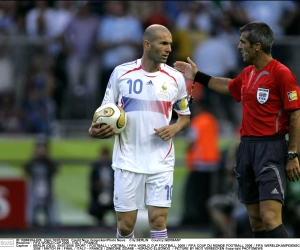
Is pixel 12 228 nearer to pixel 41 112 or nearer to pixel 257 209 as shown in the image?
pixel 41 112

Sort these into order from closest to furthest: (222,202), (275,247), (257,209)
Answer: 1. (275,247)
2. (257,209)
3. (222,202)

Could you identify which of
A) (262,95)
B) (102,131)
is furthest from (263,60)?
(102,131)

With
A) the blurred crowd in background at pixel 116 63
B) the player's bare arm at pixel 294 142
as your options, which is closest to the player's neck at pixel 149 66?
the player's bare arm at pixel 294 142

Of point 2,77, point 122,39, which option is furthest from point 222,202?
point 2,77

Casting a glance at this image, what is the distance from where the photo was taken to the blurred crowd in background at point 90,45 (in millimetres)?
14383

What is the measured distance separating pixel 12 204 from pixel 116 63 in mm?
3197

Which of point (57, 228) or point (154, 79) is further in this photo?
point (57, 228)

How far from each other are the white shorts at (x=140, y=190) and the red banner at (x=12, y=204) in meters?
6.15

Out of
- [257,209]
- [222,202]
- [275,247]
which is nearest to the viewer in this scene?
[275,247]

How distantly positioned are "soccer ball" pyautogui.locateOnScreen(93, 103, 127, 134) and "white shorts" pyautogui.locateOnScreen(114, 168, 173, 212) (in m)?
0.55

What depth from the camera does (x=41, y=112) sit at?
47.1ft

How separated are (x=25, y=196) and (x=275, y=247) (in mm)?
7875

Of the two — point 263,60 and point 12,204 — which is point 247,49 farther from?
point 12,204

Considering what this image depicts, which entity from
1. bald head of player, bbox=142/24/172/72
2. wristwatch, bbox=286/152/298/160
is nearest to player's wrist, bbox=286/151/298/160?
wristwatch, bbox=286/152/298/160
